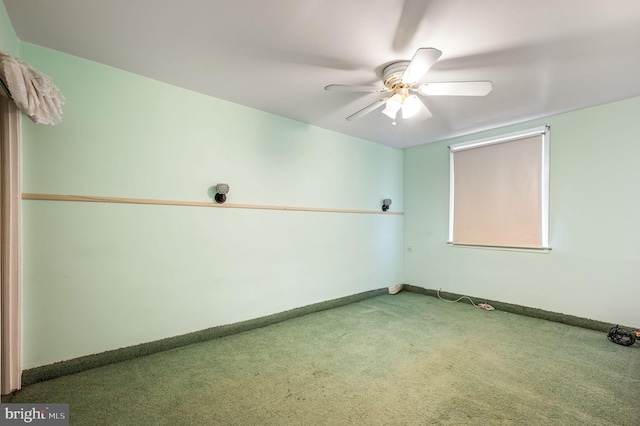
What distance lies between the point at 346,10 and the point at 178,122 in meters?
1.83

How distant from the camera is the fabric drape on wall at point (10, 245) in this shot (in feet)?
5.82

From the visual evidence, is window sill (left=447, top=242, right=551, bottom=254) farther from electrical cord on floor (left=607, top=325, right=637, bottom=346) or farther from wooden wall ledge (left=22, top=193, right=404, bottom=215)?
wooden wall ledge (left=22, top=193, right=404, bottom=215)

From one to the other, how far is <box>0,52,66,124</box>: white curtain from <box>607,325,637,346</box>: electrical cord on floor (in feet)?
16.5

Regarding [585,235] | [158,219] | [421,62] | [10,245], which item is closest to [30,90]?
[10,245]

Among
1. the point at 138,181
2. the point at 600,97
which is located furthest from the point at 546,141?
the point at 138,181

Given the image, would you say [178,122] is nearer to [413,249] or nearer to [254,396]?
[254,396]

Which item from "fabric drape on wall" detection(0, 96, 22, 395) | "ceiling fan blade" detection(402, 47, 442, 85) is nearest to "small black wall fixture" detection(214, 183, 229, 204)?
"fabric drape on wall" detection(0, 96, 22, 395)

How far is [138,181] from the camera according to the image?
2.43 m

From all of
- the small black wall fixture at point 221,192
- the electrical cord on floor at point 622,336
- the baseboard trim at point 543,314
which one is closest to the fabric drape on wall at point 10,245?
the small black wall fixture at point 221,192

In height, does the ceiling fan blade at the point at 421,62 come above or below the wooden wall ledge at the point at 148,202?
above

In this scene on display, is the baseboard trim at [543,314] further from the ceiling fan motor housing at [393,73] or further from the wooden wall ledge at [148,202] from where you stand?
the ceiling fan motor housing at [393,73]

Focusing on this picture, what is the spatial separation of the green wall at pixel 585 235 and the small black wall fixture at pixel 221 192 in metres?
3.48

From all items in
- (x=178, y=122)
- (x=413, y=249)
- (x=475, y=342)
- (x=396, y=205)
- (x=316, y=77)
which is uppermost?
(x=316, y=77)

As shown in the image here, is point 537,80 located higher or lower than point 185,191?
higher
